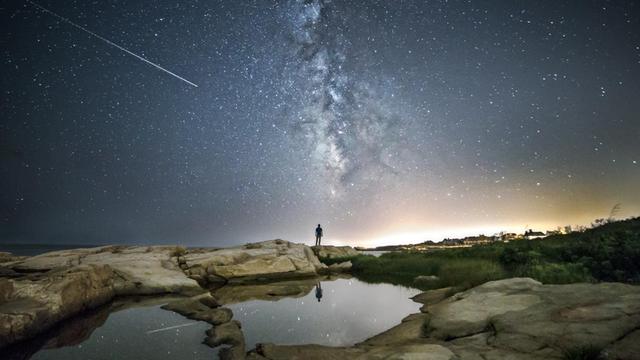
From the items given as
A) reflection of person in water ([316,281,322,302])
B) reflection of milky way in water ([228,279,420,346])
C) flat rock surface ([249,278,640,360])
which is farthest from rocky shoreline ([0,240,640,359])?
reflection of person in water ([316,281,322,302])

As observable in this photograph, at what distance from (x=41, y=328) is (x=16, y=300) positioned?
1345 mm

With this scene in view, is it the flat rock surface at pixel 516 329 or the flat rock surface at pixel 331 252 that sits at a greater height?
the flat rock surface at pixel 331 252

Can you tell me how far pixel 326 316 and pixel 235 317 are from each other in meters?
3.61

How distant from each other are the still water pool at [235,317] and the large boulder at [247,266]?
6354mm

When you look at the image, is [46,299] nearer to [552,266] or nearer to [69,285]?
[69,285]

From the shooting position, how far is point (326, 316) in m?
13.0

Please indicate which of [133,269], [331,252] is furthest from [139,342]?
[331,252]

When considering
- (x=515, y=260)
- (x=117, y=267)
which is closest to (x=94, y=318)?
(x=117, y=267)

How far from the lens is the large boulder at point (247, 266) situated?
24125mm

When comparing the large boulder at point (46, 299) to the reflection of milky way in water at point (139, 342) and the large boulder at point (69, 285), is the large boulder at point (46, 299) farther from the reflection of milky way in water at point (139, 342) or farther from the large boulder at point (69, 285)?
the reflection of milky way in water at point (139, 342)

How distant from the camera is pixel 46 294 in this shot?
1181cm

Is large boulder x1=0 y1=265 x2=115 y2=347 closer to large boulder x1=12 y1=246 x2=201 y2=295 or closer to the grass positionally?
large boulder x1=12 y1=246 x2=201 y2=295

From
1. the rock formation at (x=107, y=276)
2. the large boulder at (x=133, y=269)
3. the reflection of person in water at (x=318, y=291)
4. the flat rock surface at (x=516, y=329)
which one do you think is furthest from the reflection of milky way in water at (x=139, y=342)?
the reflection of person in water at (x=318, y=291)

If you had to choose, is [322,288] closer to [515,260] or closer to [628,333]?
[515,260]
